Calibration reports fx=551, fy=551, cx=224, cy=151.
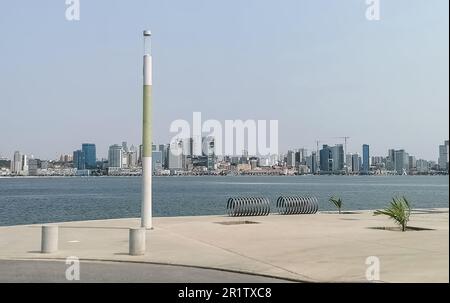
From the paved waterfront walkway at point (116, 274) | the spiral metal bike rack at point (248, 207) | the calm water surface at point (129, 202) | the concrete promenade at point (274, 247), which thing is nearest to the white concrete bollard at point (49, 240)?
the concrete promenade at point (274, 247)

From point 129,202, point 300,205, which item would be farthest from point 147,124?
point 129,202

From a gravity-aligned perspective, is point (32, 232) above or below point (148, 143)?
below

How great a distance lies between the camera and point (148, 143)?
17.9m

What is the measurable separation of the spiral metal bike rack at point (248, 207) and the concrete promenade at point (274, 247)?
146 inches

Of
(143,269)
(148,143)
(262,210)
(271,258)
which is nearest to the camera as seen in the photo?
(143,269)

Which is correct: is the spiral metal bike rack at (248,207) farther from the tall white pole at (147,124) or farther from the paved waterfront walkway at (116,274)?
the paved waterfront walkway at (116,274)

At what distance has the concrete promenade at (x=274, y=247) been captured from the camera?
34.0ft

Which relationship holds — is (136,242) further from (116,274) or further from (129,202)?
(129,202)

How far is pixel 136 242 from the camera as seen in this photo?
12711 millimetres
